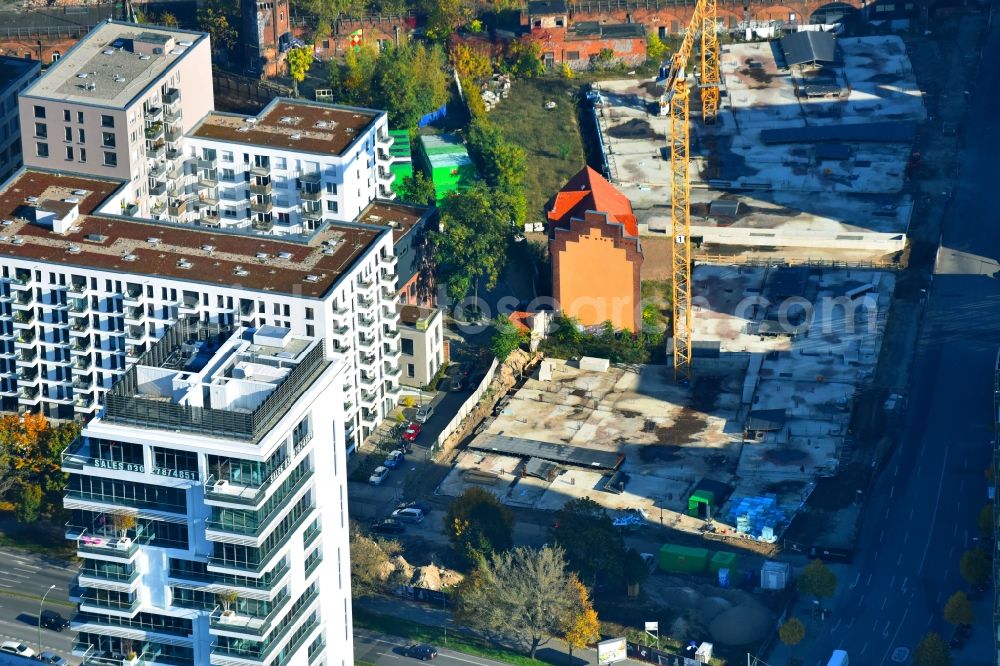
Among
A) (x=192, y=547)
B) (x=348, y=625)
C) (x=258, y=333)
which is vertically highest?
(x=258, y=333)

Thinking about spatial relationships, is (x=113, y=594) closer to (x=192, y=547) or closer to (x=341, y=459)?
(x=192, y=547)

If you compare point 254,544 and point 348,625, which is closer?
point 254,544

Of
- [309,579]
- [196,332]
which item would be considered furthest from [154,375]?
[309,579]

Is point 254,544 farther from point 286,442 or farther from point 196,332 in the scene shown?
point 196,332

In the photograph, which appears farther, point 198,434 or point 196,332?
point 196,332

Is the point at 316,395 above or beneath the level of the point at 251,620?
above

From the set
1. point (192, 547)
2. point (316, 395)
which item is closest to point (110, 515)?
point (192, 547)
